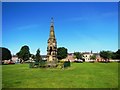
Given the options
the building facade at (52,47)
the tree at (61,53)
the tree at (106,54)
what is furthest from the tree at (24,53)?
the building facade at (52,47)

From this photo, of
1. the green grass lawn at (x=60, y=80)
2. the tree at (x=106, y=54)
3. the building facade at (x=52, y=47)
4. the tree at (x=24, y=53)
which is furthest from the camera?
the tree at (x=106, y=54)

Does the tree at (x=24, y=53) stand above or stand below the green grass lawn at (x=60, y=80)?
above

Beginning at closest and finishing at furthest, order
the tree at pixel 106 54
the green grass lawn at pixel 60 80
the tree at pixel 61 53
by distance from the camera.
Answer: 1. the green grass lawn at pixel 60 80
2. the tree at pixel 61 53
3. the tree at pixel 106 54

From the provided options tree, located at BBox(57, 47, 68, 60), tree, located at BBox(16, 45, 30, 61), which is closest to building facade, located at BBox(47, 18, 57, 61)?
tree, located at BBox(16, 45, 30, 61)

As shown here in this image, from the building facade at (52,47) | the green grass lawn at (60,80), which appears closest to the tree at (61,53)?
the building facade at (52,47)

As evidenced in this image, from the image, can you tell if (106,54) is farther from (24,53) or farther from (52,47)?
(52,47)

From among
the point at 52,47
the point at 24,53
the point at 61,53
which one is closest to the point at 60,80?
the point at 52,47

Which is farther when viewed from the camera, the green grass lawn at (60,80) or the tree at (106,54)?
the tree at (106,54)

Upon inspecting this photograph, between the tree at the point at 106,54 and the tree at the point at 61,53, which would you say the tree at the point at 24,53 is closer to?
the tree at the point at 61,53

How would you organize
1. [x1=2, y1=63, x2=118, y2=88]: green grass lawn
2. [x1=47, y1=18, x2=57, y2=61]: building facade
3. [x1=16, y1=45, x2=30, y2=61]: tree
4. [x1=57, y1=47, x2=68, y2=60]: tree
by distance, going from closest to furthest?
[x1=2, y1=63, x2=118, y2=88]: green grass lawn, [x1=47, y1=18, x2=57, y2=61]: building facade, [x1=16, y1=45, x2=30, y2=61]: tree, [x1=57, y1=47, x2=68, y2=60]: tree

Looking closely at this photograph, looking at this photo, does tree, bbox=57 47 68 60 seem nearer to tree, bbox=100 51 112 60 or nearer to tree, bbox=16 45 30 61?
tree, bbox=16 45 30 61

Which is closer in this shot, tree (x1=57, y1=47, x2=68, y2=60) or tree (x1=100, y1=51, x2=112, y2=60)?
tree (x1=57, y1=47, x2=68, y2=60)

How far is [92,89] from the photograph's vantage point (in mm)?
16875

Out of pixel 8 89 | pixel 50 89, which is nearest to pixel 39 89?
pixel 50 89
